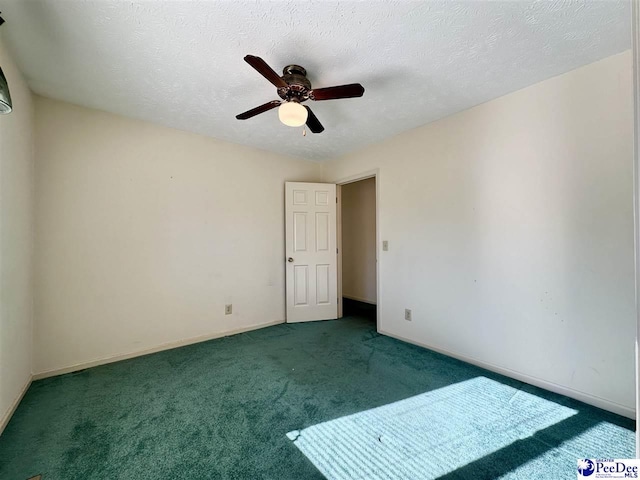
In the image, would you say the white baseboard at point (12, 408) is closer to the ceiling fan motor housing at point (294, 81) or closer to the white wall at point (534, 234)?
the ceiling fan motor housing at point (294, 81)

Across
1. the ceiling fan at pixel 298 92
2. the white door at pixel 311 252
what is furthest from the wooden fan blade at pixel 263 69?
the white door at pixel 311 252

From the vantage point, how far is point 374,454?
4.78ft

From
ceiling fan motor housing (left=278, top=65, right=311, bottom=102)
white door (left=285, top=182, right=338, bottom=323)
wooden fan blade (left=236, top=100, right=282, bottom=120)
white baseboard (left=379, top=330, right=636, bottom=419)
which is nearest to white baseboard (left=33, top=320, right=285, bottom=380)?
white door (left=285, top=182, right=338, bottom=323)

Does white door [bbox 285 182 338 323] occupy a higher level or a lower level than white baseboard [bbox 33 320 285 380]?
higher

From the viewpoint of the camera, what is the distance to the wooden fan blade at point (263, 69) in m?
1.47

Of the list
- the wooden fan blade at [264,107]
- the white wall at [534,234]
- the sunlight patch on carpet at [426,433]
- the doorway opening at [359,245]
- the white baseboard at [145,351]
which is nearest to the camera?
the sunlight patch on carpet at [426,433]

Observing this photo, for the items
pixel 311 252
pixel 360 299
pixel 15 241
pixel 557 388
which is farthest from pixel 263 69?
pixel 360 299

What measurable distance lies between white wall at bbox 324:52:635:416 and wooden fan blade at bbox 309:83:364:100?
1.42m

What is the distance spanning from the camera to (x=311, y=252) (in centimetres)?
394

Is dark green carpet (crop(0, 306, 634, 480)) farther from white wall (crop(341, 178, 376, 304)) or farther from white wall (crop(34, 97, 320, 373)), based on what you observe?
white wall (crop(341, 178, 376, 304))

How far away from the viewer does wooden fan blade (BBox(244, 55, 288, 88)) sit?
1468 mm

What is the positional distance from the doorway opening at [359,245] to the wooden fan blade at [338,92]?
3.01 m

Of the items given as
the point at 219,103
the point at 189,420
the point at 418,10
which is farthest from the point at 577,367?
the point at 219,103

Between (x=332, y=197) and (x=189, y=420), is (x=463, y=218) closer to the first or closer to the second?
(x=332, y=197)
